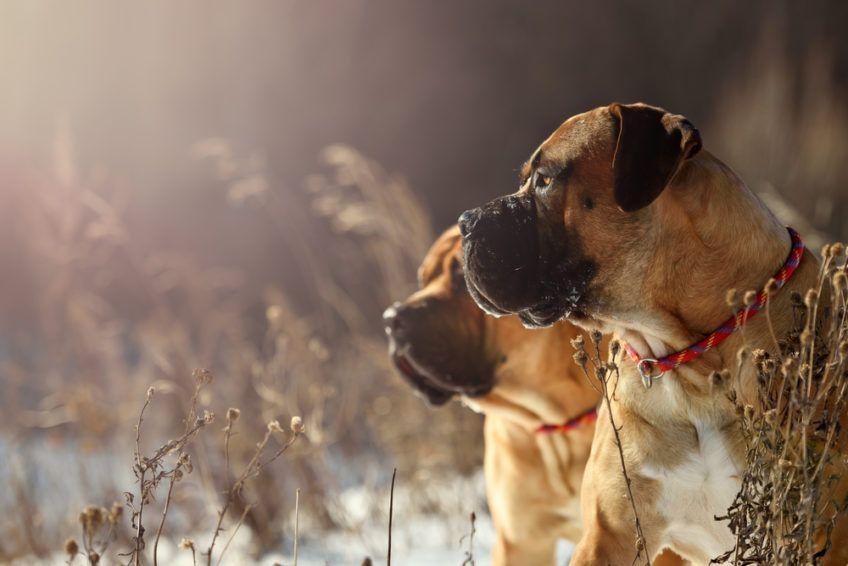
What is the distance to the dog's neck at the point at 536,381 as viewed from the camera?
336 cm

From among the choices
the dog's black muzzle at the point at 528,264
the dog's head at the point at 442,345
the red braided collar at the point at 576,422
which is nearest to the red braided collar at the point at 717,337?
the dog's black muzzle at the point at 528,264

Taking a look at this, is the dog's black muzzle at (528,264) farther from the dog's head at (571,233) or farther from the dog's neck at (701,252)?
the dog's neck at (701,252)

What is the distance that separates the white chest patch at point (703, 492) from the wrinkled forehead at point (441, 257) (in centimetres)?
162

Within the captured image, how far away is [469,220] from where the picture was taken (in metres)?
2.37

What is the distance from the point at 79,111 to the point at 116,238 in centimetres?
780

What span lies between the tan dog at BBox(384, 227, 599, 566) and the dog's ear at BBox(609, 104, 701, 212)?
1.24 metres

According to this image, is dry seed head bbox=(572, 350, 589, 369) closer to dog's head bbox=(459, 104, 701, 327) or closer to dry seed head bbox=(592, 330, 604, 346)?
dry seed head bbox=(592, 330, 604, 346)

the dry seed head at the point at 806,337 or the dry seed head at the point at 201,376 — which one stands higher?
the dry seed head at the point at 201,376

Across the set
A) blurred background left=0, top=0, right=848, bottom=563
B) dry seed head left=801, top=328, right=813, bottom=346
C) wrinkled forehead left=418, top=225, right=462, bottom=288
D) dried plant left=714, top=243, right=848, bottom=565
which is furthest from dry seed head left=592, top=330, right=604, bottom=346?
blurred background left=0, top=0, right=848, bottom=563

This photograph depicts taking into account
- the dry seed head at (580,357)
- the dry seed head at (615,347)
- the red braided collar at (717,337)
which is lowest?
the dry seed head at (580,357)

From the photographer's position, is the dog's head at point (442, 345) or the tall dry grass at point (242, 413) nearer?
the dog's head at point (442, 345)

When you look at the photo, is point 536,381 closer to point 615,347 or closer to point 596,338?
point 615,347

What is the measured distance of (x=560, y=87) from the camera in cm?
1064

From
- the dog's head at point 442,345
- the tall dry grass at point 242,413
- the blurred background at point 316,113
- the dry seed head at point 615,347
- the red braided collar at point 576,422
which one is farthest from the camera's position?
the blurred background at point 316,113
